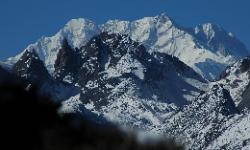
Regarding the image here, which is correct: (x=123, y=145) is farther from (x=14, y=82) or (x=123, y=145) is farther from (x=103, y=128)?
(x=14, y=82)

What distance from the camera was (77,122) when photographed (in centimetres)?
4588

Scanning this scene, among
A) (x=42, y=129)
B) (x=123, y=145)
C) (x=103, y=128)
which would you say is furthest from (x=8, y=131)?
(x=123, y=145)

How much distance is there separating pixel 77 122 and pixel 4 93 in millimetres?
3718

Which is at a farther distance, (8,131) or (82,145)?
(8,131)

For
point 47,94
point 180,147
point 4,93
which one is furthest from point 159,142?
point 47,94

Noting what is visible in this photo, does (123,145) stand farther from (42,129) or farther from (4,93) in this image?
(4,93)

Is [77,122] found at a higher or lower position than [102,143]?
higher

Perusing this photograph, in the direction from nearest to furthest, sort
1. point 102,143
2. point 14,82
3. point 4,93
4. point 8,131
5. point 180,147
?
point 102,143, point 180,147, point 8,131, point 4,93, point 14,82

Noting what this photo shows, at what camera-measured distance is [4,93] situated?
46.5 meters

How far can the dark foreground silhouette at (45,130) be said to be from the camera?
128 feet

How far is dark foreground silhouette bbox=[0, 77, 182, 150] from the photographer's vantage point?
38.9 meters

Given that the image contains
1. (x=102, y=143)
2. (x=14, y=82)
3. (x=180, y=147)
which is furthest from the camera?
(x=14, y=82)

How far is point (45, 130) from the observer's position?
40.8 meters

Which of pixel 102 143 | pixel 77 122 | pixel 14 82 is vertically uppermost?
pixel 14 82
